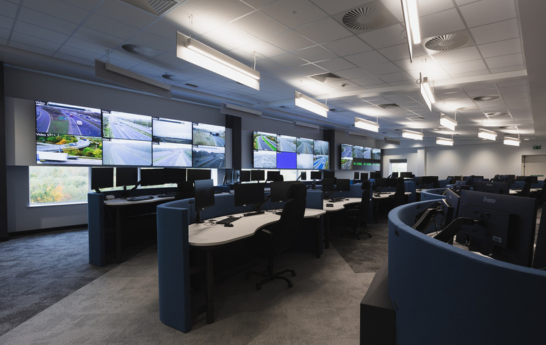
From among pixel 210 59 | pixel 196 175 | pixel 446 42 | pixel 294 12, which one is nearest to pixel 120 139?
pixel 196 175

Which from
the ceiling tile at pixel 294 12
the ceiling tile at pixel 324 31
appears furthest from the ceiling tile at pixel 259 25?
the ceiling tile at pixel 324 31

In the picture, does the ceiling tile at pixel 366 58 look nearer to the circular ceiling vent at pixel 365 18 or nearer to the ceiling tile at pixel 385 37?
the ceiling tile at pixel 385 37

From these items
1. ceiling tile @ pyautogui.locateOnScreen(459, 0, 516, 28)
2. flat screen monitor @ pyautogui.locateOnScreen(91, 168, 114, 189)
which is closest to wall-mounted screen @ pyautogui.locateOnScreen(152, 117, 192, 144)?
flat screen monitor @ pyautogui.locateOnScreen(91, 168, 114, 189)

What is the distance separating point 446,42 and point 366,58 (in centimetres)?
109

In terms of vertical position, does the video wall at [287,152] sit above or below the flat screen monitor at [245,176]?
above

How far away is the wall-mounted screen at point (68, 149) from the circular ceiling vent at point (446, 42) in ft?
21.6

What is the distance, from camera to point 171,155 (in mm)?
6984

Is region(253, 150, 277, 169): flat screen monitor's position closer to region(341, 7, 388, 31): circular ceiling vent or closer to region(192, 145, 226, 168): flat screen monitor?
region(192, 145, 226, 168): flat screen monitor

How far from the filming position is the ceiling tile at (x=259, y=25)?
3.17 meters

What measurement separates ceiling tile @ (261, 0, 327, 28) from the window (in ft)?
18.0

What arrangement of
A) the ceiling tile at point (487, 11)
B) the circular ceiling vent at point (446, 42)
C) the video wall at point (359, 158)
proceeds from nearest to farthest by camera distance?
the ceiling tile at point (487, 11), the circular ceiling vent at point (446, 42), the video wall at point (359, 158)

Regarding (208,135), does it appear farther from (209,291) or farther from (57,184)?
(209,291)

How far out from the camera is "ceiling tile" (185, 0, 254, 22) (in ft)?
9.48

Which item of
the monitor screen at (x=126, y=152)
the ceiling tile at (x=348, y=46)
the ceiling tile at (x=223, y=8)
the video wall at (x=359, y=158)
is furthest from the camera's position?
the video wall at (x=359, y=158)
